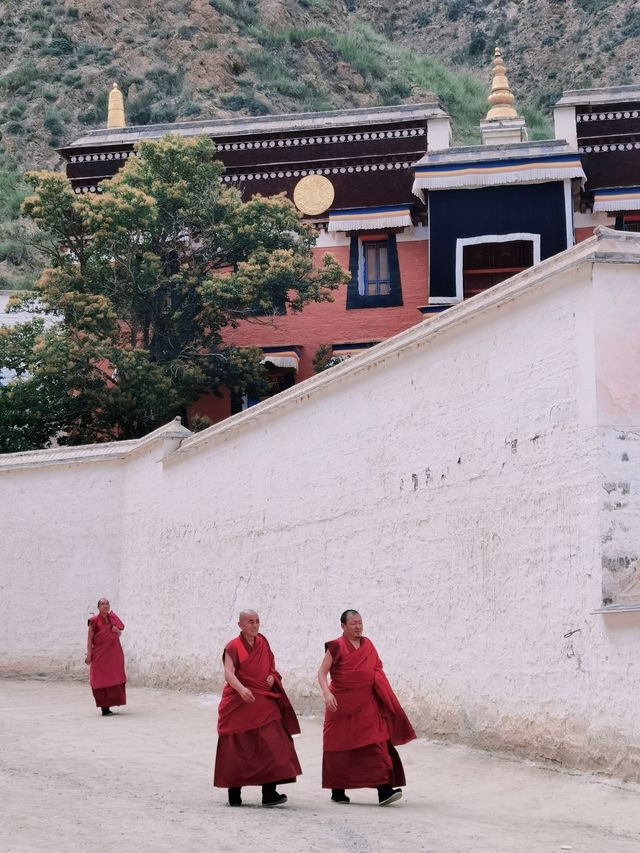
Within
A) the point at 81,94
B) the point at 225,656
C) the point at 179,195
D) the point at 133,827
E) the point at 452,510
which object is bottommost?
the point at 133,827

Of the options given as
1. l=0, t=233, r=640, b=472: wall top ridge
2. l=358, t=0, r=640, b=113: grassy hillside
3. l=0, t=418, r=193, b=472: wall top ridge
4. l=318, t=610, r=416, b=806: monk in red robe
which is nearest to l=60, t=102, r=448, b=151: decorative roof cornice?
l=0, t=418, r=193, b=472: wall top ridge

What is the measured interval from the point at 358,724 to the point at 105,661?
599 centimetres

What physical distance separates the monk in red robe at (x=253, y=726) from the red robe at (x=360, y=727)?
0.88ft

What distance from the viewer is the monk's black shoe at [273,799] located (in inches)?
304

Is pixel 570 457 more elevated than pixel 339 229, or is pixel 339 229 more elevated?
pixel 339 229

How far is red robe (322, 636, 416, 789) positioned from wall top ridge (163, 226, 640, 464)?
8.37 ft

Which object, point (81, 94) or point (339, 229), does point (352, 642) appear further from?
point (81, 94)

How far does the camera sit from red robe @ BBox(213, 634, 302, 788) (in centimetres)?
771

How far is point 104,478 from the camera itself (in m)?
16.6

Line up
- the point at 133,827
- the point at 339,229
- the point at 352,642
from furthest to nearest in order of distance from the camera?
the point at 339,229, the point at 352,642, the point at 133,827

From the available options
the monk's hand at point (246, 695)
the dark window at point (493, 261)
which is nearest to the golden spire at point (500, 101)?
the dark window at point (493, 261)

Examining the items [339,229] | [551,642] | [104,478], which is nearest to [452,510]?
[551,642]

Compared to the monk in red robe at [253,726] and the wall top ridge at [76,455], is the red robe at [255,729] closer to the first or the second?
the monk in red robe at [253,726]

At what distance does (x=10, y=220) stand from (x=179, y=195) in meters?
25.6
